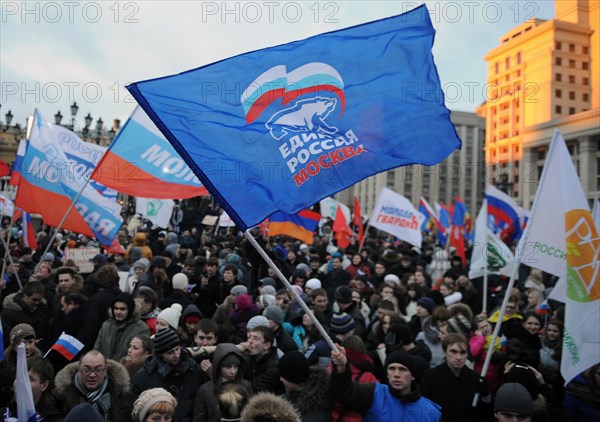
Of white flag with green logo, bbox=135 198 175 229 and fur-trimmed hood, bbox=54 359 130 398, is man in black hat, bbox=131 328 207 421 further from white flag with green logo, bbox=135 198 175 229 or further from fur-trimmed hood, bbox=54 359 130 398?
white flag with green logo, bbox=135 198 175 229

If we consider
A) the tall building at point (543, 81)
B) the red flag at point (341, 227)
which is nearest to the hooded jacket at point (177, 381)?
the red flag at point (341, 227)

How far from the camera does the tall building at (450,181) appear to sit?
9798cm

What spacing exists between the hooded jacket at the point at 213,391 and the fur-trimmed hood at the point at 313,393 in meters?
0.45

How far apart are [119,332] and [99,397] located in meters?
1.57

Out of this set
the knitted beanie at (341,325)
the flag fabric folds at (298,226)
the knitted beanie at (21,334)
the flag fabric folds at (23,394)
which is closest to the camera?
the flag fabric folds at (23,394)

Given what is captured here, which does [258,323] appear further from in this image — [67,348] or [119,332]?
[67,348]

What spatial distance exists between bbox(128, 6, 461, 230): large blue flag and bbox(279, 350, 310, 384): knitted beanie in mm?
927

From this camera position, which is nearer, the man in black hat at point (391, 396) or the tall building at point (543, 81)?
the man in black hat at point (391, 396)

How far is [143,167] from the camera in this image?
677 centimetres

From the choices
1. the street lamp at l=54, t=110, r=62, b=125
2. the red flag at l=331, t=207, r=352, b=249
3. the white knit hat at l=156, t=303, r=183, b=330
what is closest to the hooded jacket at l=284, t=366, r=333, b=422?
the white knit hat at l=156, t=303, r=183, b=330

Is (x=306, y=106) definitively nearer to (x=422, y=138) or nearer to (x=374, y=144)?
(x=374, y=144)

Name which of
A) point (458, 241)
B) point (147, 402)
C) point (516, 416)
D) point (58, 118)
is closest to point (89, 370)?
point (147, 402)

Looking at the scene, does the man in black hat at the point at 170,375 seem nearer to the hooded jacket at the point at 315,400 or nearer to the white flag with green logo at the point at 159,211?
the hooded jacket at the point at 315,400

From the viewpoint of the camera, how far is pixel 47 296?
693cm
